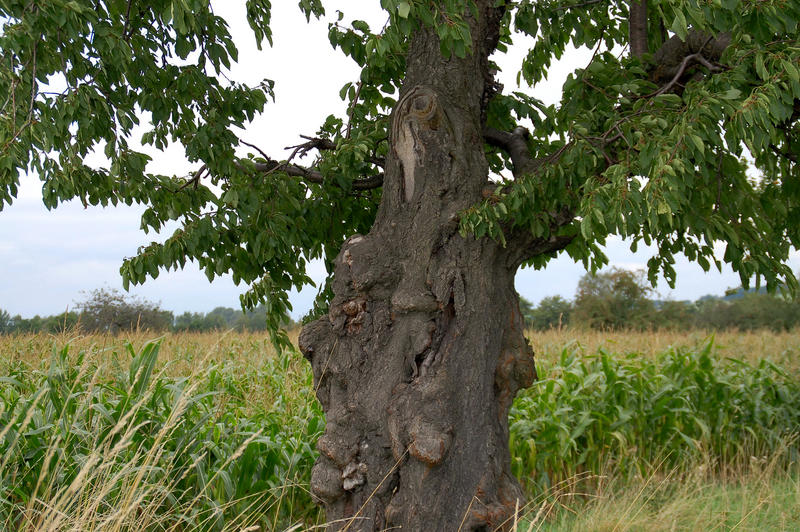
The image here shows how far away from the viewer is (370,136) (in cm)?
420

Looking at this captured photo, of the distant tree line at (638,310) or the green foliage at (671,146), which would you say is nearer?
the green foliage at (671,146)

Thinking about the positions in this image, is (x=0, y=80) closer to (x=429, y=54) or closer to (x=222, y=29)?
(x=222, y=29)

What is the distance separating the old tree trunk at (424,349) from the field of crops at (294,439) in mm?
452

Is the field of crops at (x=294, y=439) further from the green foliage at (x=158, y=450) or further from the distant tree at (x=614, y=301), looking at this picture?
the distant tree at (x=614, y=301)

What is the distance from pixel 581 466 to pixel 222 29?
4915 mm

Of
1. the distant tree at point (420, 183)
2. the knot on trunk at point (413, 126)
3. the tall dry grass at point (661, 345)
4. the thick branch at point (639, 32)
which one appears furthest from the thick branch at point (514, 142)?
the tall dry grass at point (661, 345)

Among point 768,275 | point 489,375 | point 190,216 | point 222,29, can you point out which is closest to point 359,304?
point 489,375

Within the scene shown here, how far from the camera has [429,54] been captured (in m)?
4.04

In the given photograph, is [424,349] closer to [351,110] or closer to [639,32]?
[351,110]

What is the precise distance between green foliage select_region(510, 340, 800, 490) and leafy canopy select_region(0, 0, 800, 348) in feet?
5.88

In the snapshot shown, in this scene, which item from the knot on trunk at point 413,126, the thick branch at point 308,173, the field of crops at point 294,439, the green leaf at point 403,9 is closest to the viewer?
the green leaf at point 403,9

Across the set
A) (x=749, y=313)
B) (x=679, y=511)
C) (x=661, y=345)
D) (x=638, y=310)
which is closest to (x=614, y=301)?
(x=638, y=310)

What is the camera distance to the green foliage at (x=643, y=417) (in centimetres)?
601

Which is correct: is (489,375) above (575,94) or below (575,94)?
below
